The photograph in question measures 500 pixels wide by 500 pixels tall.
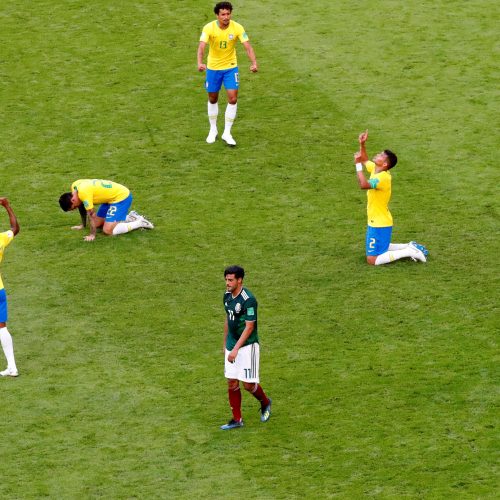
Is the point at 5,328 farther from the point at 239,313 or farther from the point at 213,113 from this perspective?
the point at 213,113

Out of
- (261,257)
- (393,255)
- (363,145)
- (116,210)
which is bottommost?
(261,257)

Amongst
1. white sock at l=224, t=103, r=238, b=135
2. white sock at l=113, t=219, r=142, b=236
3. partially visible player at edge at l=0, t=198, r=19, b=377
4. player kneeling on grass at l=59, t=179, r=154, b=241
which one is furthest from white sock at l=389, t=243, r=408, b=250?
partially visible player at edge at l=0, t=198, r=19, b=377

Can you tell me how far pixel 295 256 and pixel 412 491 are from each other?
6582 mm

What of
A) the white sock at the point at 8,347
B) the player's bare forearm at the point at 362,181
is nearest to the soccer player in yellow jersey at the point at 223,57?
the player's bare forearm at the point at 362,181

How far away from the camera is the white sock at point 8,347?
1742 centimetres

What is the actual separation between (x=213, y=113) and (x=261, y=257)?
4.25 meters

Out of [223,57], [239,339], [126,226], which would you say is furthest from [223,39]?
[239,339]

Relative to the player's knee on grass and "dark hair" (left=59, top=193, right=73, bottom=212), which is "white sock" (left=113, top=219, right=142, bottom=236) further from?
"dark hair" (left=59, top=193, right=73, bottom=212)

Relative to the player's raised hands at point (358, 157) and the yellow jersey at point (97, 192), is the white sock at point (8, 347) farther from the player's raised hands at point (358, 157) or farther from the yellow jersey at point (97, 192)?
the player's raised hands at point (358, 157)

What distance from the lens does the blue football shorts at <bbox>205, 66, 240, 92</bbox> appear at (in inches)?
941

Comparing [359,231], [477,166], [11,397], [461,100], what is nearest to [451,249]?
[359,231]

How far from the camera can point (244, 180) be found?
23.6m

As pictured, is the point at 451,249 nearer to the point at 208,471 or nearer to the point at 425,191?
the point at 425,191

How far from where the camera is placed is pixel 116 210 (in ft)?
70.6
